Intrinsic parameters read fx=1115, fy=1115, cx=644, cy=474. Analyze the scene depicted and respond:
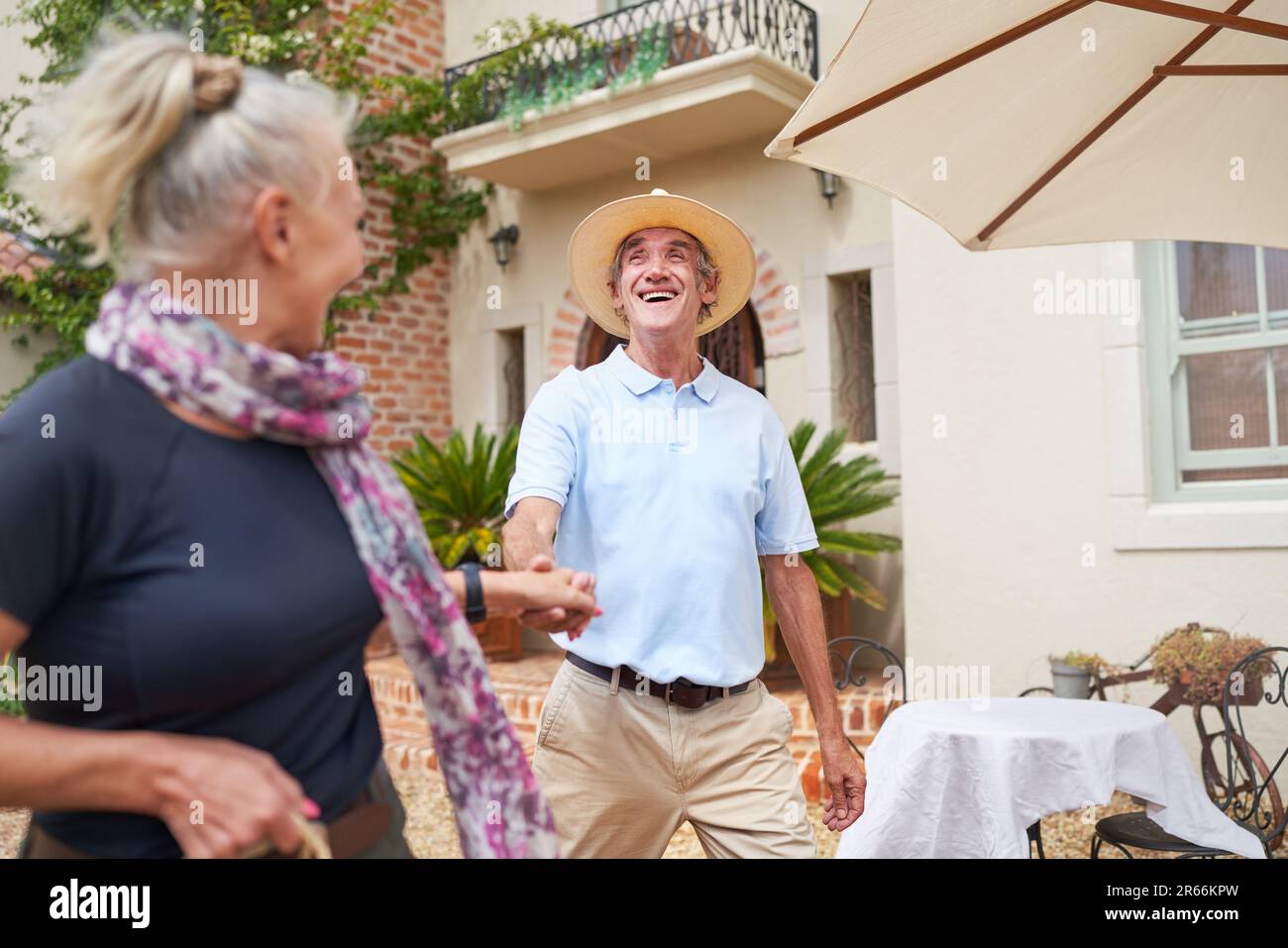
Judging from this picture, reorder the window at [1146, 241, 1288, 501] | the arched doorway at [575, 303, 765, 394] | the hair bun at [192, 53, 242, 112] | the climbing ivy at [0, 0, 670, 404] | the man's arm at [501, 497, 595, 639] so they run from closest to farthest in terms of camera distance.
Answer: the hair bun at [192, 53, 242, 112], the man's arm at [501, 497, 595, 639], the window at [1146, 241, 1288, 501], the climbing ivy at [0, 0, 670, 404], the arched doorway at [575, 303, 765, 394]

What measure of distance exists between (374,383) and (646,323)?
6114 millimetres

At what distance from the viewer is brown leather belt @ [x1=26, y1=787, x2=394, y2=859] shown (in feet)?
4.13

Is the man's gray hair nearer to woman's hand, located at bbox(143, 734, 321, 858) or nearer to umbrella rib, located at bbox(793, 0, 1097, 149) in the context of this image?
umbrella rib, located at bbox(793, 0, 1097, 149)

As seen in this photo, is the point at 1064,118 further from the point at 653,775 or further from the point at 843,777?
the point at 653,775

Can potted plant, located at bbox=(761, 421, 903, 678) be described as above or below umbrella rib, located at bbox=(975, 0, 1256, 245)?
below

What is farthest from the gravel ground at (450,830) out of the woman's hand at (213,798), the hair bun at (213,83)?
the hair bun at (213,83)

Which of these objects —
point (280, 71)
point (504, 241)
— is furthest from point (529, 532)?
point (280, 71)

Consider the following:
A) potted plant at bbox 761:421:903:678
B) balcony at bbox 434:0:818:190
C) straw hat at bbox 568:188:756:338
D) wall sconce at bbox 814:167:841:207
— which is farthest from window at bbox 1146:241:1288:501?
straw hat at bbox 568:188:756:338

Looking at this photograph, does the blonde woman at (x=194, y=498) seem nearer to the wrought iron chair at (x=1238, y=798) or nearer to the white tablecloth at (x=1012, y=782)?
the white tablecloth at (x=1012, y=782)

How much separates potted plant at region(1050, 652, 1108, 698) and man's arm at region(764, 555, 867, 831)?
7.64 ft

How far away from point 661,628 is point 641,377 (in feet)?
1.99
